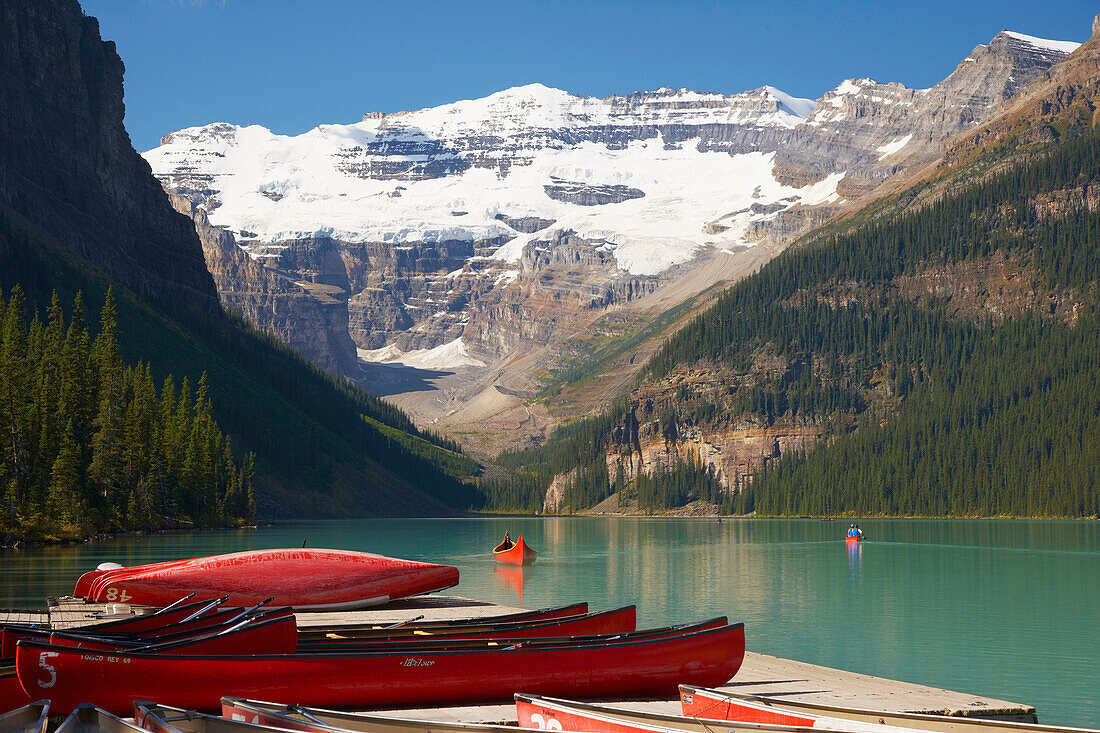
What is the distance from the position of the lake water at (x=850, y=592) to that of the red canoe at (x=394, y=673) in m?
13.3

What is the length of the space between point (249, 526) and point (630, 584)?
103838 millimetres

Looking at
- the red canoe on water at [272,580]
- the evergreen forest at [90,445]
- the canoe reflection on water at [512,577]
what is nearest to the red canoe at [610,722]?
the red canoe on water at [272,580]

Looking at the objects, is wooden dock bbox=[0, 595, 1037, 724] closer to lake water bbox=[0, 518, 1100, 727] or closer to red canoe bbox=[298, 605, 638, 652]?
red canoe bbox=[298, 605, 638, 652]

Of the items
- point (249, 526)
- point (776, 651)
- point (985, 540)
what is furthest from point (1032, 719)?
point (249, 526)

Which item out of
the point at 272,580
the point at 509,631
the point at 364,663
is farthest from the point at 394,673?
the point at 272,580

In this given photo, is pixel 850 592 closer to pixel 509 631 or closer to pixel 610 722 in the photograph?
pixel 509 631

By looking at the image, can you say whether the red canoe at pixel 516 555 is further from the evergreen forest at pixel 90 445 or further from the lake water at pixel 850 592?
the evergreen forest at pixel 90 445

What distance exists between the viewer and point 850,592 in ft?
231

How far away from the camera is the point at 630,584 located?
73500 mm

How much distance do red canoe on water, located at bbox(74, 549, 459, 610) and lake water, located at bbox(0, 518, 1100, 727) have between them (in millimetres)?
10013

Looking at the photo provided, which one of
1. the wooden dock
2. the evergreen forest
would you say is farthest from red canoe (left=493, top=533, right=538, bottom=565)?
the wooden dock

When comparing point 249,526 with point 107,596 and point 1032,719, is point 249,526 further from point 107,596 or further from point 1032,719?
point 1032,719

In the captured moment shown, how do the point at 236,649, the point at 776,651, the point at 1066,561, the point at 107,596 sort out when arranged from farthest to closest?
1. the point at 1066,561
2. the point at 776,651
3. the point at 107,596
4. the point at 236,649

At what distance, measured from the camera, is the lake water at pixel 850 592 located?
41531 mm
